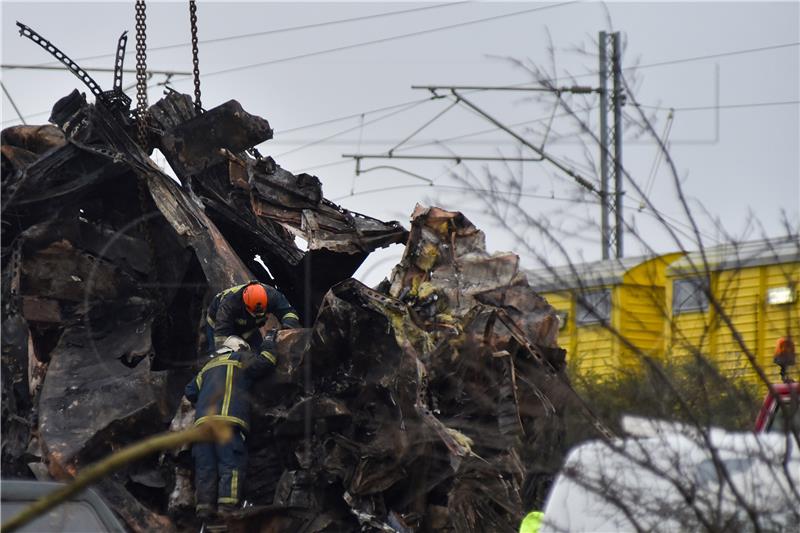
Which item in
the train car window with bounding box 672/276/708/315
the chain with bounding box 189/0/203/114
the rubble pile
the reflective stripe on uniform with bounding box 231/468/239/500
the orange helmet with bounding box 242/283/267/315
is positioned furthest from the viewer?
the chain with bounding box 189/0/203/114

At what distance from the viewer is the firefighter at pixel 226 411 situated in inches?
325

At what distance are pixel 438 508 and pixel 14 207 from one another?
3.86 meters

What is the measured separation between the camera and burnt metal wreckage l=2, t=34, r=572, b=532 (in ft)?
27.5

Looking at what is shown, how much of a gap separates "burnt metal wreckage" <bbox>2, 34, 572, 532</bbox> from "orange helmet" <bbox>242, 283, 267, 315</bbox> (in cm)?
26

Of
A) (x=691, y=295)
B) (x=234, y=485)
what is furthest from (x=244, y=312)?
(x=691, y=295)

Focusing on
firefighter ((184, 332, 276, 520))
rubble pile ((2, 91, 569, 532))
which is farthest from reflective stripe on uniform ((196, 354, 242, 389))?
rubble pile ((2, 91, 569, 532))

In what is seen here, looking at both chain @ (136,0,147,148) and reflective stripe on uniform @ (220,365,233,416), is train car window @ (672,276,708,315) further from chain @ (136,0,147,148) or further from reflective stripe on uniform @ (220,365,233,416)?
chain @ (136,0,147,148)

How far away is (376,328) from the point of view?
8500 millimetres

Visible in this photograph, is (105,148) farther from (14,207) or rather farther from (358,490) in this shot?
(358,490)

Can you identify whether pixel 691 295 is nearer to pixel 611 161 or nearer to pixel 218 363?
pixel 611 161

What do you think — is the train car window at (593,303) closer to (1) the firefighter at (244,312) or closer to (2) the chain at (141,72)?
(1) the firefighter at (244,312)

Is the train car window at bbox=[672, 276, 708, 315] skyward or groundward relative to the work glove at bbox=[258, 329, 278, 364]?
groundward

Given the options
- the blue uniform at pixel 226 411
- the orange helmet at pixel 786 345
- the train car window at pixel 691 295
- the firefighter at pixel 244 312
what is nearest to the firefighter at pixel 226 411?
the blue uniform at pixel 226 411

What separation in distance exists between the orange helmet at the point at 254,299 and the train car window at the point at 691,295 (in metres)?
4.09
